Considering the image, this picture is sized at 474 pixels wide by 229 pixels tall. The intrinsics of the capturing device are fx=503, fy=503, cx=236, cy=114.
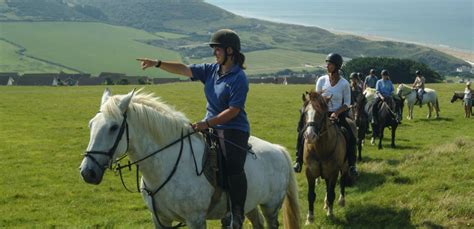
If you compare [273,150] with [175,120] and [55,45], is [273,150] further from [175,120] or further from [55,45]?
[55,45]

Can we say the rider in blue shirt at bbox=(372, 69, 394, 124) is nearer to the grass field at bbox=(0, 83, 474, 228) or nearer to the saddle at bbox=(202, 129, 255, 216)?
the grass field at bbox=(0, 83, 474, 228)

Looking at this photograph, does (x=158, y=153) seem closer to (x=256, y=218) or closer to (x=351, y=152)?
(x=256, y=218)

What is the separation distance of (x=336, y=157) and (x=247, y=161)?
12.1ft

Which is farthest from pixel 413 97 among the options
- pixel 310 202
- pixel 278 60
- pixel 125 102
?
pixel 278 60

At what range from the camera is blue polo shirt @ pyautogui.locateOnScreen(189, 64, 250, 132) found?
20.1 ft

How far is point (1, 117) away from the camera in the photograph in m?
30.0

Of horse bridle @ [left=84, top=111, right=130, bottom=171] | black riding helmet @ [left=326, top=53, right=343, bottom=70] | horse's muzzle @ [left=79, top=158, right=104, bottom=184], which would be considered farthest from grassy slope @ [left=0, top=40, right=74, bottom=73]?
horse's muzzle @ [left=79, top=158, right=104, bottom=184]

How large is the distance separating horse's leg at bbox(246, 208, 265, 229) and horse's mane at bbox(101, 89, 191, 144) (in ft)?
6.96

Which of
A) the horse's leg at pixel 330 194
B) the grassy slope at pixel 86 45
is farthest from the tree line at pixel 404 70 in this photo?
the horse's leg at pixel 330 194

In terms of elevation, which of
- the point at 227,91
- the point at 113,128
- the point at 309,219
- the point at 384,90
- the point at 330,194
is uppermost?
the point at 227,91

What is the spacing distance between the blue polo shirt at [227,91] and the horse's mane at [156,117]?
0.46 m

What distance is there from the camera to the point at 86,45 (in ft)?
488

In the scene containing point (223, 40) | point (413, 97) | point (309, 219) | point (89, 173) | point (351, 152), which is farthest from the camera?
point (413, 97)

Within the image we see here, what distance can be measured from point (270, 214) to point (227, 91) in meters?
2.30
